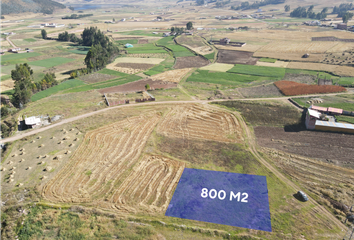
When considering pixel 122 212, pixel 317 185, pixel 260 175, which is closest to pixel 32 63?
pixel 122 212

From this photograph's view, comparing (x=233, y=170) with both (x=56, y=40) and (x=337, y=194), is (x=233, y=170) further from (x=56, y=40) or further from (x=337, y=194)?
(x=56, y=40)

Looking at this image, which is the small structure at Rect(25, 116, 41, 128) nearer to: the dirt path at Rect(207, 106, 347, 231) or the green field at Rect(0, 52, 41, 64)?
the dirt path at Rect(207, 106, 347, 231)

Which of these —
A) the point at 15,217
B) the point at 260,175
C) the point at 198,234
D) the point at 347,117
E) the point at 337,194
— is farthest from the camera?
the point at 347,117

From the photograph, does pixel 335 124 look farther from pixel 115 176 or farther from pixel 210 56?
pixel 210 56

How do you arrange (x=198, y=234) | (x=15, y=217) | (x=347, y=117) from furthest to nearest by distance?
(x=347, y=117), (x=15, y=217), (x=198, y=234)

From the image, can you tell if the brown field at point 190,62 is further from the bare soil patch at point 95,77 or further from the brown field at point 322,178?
the brown field at point 322,178
